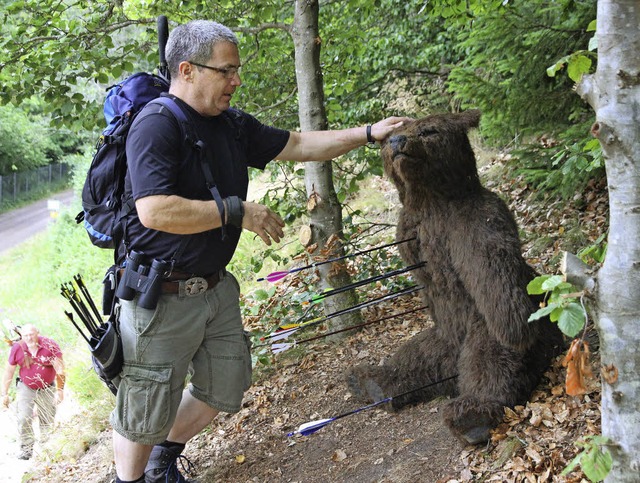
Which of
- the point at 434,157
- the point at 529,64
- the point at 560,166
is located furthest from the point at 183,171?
the point at 560,166

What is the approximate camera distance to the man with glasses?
2893 mm

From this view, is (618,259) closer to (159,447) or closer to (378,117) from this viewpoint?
(159,447)

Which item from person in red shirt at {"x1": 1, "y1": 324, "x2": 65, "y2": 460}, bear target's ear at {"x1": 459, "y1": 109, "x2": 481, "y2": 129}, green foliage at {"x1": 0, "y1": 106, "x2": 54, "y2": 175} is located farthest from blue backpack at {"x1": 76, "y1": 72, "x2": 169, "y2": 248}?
green foliage at {"x1": 0, "y1": 106, "x2": 54, "y2": 175}

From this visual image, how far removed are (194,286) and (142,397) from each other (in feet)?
2.04

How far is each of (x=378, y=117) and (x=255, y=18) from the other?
1425 millimetres

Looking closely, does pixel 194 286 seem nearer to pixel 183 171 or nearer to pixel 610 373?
pixel 183 171

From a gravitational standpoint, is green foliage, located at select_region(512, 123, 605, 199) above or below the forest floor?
above

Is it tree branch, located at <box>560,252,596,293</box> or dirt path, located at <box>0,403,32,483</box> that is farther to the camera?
dirt path, located at <box>0,403,32,483</box>

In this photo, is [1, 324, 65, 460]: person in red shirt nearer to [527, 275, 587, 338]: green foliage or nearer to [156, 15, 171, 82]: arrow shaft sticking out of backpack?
[156, 15, 171, 82]: arrow shaft sticking out of backpack

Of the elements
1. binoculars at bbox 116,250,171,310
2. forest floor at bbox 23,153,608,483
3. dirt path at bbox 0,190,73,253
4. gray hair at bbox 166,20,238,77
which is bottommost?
dirt path at bbox 0,190,73,253

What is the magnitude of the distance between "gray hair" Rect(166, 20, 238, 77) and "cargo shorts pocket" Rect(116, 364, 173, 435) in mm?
1561

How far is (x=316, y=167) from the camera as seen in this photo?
4738mm

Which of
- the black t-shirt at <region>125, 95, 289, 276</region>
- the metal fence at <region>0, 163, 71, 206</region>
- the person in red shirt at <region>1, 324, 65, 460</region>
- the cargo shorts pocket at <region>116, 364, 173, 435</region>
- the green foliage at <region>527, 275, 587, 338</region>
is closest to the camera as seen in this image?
the green foliage at <region>527, 275, 587, 338</region>

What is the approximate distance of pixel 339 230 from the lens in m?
4.80
